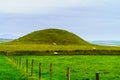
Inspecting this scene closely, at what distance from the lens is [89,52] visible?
119688 mm

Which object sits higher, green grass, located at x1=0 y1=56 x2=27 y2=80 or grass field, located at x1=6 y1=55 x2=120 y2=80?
green grass, located at x1=0 y1=56 x2=27 y2=80

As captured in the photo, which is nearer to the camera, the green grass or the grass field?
the green grass

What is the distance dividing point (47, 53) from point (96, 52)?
17.2 meters

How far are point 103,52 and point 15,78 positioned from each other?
9148 cm

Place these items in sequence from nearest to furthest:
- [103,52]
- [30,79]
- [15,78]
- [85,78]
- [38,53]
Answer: [30,79] → [15,78] → [85,78] → [38,53] → [103,52]

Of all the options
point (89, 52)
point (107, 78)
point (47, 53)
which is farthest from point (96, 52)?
point (107, 78)

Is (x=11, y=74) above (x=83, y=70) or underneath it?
above

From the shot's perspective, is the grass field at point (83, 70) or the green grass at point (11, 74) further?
the grass field at point (83, 70)

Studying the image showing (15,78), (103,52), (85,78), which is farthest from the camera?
(103,52)

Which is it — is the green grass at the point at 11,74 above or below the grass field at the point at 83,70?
above

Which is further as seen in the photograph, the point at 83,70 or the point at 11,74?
the point at 83,70

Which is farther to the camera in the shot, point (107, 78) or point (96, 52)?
point (96, 52)

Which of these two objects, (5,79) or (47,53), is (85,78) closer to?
(5,79)

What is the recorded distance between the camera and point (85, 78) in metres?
35.3
